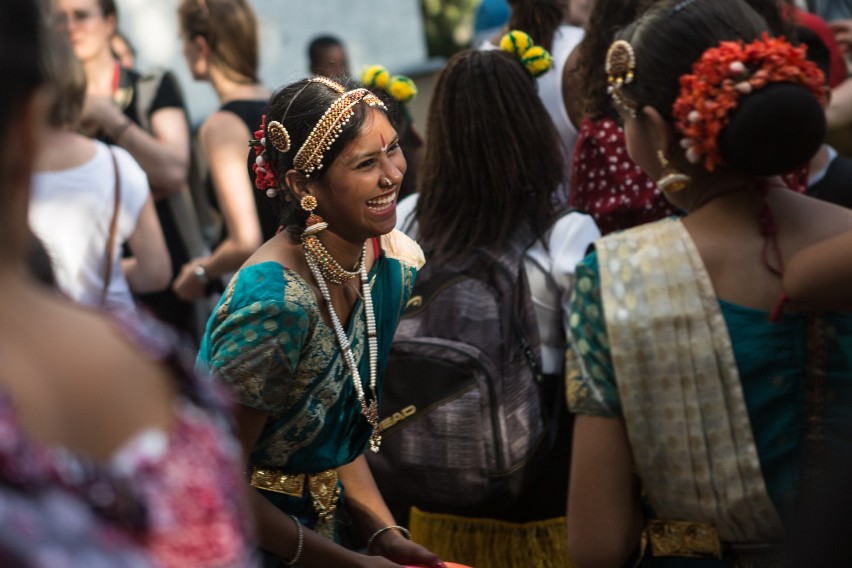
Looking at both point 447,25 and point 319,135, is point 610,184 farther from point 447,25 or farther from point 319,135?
point 447,25

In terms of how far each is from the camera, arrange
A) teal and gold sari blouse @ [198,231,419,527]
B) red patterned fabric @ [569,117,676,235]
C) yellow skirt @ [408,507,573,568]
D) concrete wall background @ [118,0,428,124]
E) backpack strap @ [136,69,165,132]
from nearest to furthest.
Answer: teal and gold sari blouse @ [198,231,419,527], yellow skirt @ [408,507,573,568], red patterned fabric @ [569,117,676,235], backpack strap @ [136,69,165,132], concrete wall background @ [118,0,428,124]

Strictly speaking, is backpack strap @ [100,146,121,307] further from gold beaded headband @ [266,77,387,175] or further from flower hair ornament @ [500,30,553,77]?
gold beaded headband @ [266,77,387,175]

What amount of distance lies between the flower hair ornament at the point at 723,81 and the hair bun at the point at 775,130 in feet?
0.07

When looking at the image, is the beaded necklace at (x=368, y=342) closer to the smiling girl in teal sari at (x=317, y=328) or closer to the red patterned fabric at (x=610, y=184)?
the smiling girl in teal sari at (x=317, y=328)

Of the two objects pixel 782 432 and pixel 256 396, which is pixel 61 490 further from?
pixel 782 432

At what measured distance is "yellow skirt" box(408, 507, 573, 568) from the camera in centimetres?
332

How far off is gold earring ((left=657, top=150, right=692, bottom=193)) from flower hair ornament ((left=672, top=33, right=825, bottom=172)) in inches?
3.4

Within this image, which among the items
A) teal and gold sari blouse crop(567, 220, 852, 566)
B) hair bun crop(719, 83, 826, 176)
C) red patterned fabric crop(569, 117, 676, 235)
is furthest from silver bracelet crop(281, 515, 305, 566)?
red patterned fabric crop(569, 117, 676, 235)

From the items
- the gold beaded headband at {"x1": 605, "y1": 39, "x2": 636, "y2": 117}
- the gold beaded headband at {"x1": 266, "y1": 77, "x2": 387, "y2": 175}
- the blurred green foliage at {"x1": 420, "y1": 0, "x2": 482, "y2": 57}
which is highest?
the gold beaded headband at {"x1": 605, "y1": 39, "x2": 636, "y2": 117}

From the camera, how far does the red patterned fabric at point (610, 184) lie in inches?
155

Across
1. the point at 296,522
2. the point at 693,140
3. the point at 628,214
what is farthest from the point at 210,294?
the point at 693,140

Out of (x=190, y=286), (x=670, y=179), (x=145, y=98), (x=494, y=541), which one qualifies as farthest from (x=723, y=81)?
(x=145, y=98)

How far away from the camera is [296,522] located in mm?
2402

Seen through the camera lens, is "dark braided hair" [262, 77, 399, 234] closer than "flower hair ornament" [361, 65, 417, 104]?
Yes
